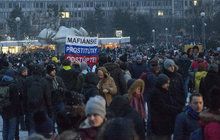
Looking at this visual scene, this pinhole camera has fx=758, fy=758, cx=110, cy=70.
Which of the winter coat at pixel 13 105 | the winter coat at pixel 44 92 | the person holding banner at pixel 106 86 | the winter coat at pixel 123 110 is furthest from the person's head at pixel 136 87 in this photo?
the winter coat at pixel 13 105

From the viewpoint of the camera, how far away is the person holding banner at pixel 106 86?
10.8 meters

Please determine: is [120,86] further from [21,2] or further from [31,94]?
[21,2]

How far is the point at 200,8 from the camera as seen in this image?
91562 millimetres

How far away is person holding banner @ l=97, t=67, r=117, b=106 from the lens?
35.6 ft

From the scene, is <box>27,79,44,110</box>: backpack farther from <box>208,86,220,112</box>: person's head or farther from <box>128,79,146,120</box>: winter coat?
<box>208,86,220,112</box>: person's head

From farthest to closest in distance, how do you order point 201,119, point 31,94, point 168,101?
point 31,94, point 168,101, point 201,119

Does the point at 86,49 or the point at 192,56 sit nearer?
the point at 86,49

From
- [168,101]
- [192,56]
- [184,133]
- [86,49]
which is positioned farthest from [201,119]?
Answer: [192,56]

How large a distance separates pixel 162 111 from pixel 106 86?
1.78 meters

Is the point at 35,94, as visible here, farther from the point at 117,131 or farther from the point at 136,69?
the point at 117,131

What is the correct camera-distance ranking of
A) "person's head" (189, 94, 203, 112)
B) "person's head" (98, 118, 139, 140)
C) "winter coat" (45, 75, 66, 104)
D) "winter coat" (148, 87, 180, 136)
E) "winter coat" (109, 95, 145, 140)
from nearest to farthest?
"person's head" (98, 118, 139, 140), "person's head" (189, 94, 203, 112), "winter coat" (109, 95, 145, 140), "winter coat" (148, 87, 180, 136), "winter coat" (45, 75, 66, 104)

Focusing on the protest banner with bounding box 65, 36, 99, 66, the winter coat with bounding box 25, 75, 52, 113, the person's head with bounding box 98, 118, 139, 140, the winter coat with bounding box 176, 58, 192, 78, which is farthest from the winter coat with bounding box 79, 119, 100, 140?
the winter coat with bounding box 176, 58, 192, 78

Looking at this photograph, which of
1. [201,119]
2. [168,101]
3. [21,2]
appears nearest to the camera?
[201,119]

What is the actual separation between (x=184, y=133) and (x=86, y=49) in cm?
992
